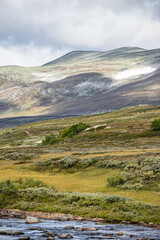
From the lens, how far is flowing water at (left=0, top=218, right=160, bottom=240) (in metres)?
14.8

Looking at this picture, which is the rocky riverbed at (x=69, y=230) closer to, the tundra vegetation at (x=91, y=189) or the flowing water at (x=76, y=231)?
the flowing water at (x=76, y=231)

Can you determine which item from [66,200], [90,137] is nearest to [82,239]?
[66,200]

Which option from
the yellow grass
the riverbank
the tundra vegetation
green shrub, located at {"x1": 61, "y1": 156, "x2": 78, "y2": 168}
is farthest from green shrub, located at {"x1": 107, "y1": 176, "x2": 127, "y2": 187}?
green shrub, located at {"x1": 61, "y1": 156, "x2": 78, "y2": 168}

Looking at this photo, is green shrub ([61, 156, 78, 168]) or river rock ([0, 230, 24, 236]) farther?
green shrub ([61, 156, 78, 168])

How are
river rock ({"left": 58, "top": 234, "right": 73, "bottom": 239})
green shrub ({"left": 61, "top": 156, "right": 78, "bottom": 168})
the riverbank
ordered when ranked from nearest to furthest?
river rock ({"left": 58, "top": 234, "right": 73, "bottom": 239}), the riverbank, green shrub ({"left": 61, "top": 156, "right": 78, "bottom": 168})

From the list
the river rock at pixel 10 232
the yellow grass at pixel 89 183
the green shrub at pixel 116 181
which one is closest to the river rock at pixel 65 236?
the river rock at pixel 10 232

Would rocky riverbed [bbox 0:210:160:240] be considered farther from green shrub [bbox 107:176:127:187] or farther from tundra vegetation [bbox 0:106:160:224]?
green shrub [bbox 107:176:127:187]

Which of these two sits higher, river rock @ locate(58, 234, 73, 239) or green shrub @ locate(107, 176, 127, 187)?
river rock @ locate(58, 234, 73, 239)

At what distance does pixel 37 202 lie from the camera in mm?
23156

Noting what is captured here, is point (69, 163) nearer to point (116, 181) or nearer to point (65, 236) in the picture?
point (116, 181)

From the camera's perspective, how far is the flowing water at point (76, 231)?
14773 millimetres

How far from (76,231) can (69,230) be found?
0.46 metres

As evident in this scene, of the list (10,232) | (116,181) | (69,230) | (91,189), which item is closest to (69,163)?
(91,189)

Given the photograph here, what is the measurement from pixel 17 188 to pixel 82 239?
13585 mm
